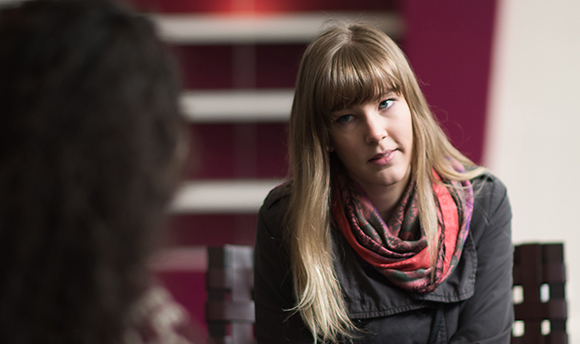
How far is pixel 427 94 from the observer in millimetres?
2693

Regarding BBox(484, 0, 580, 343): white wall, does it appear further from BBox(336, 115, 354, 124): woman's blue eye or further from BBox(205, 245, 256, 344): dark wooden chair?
BBox(205, 245, 256, 344): dark wooden chair

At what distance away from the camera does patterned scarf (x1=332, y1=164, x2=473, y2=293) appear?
1341 mm

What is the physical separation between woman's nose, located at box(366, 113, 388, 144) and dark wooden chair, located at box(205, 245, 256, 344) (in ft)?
1.63

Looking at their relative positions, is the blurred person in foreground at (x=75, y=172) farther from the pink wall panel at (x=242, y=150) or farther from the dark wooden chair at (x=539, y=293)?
the pink wall panel at (x=242, y=150)

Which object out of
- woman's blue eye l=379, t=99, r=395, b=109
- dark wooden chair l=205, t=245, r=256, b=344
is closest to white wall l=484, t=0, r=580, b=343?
woman's blue eye l=379, t=99, r=395, b=109

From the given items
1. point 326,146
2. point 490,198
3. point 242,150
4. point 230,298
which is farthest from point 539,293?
point 242,150

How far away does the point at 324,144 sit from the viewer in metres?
1.39

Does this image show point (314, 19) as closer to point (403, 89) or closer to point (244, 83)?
point (244, 83)

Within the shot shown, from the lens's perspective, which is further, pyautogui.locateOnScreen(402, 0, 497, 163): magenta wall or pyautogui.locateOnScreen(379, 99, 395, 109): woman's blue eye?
pyautogui.locateOnScreen(402, 0, 497, 163): magenta wall

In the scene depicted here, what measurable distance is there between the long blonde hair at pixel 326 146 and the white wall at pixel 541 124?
4.85 ft

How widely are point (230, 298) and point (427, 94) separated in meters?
1.63

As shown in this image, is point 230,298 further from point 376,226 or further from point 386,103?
point 386,103

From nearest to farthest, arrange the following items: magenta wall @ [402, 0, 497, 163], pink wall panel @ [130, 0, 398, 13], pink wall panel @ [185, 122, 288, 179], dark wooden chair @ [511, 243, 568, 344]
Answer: dark wooden chair @ [511, 243, 568, 344] < magenta wall @ [402, 0, 497, 163] < pink wall panel @ [130, 0, 398, 13] < pink wall panel @ [185, 122, 288, 179]

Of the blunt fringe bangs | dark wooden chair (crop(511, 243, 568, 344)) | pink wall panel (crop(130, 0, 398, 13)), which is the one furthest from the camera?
pink wall panel (crop(130, 0, 398, 13))
